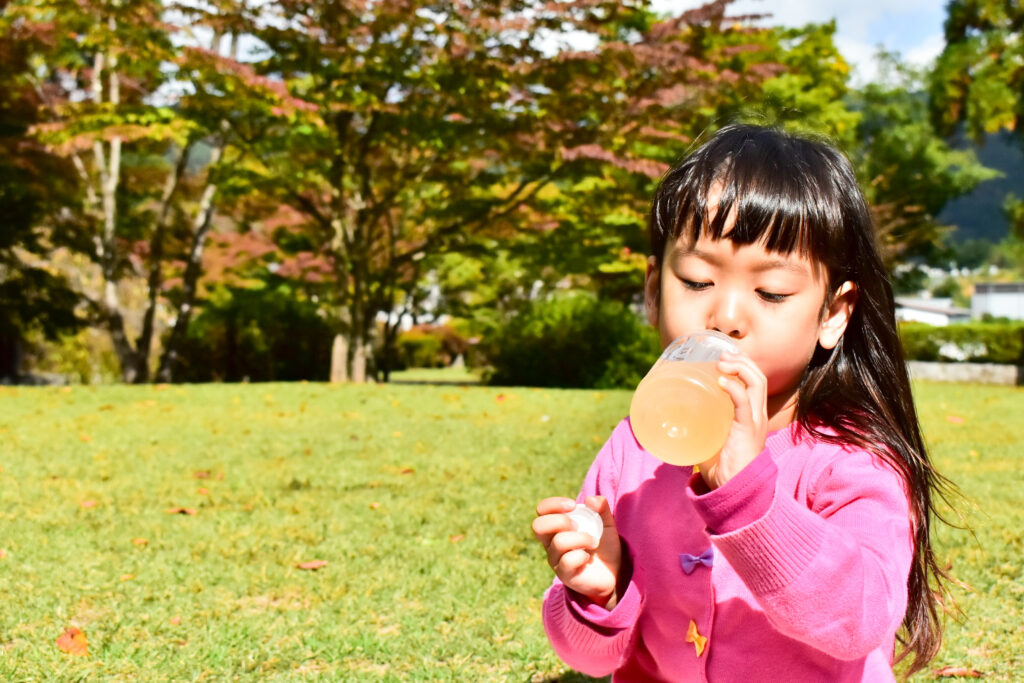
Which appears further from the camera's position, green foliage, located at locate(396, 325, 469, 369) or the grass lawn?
green foliage, located at locate(396, 325, 469, 369)

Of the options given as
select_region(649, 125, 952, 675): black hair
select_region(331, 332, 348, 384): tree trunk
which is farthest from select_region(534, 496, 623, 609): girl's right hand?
select_region(331, 332, 348, 384): tree trunk

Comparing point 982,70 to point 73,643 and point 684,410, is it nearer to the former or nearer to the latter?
point 73,643

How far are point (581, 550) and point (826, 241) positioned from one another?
65 centimetres

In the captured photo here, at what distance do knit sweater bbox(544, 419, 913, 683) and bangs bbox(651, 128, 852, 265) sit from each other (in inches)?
13.7

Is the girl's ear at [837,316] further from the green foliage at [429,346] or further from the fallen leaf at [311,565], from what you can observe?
the green foliage at [429,346]

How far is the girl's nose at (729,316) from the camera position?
4.77 ft

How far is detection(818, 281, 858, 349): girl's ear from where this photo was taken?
1629 millimetres

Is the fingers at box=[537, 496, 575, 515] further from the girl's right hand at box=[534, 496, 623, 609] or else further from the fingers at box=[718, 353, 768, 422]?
the fingers at box=[718, 353, 768, 422]

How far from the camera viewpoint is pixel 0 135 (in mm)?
13281

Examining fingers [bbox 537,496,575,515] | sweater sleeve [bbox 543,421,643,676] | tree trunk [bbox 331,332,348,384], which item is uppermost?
fingers [bbox 537,496,575,515]

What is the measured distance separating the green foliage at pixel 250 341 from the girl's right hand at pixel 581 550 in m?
15.3

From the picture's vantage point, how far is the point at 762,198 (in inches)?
59.6

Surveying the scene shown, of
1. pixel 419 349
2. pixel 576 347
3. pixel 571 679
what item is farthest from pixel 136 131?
pixel 419 349

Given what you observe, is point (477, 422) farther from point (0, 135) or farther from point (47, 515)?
point (0, 135)
